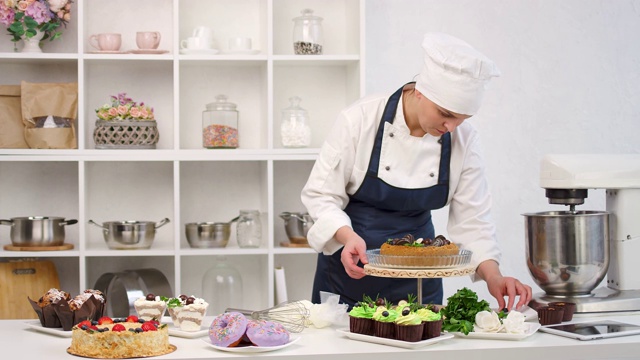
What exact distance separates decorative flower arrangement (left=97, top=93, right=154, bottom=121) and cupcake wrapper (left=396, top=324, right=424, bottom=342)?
230 cm

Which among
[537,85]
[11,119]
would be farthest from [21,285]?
[537,85]

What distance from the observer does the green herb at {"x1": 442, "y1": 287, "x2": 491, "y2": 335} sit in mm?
2143

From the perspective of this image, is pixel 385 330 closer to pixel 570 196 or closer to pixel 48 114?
pixel 570 196

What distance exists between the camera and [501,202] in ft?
14.7

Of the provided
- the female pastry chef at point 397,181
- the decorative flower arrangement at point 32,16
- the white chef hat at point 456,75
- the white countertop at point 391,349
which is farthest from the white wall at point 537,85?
the white countertop at point 391,349

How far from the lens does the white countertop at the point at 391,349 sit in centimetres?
195

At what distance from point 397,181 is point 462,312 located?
2.25 ft

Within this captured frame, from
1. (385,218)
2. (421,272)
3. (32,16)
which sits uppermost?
(32,16)

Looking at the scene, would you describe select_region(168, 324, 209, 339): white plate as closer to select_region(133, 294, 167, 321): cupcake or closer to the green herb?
select_region(133, 294, 167, 321): cupcake

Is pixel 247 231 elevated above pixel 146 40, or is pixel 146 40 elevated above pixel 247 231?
pixel 146 40

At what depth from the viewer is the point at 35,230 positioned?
391 centimetres

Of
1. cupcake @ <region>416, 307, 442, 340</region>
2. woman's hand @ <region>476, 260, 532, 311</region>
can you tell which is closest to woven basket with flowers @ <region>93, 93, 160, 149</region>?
woman's hand @ <region>476, 260, 532, 311</region>

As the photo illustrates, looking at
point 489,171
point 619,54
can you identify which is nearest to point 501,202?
point 489,171

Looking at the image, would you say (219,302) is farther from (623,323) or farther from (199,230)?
(623,323)
